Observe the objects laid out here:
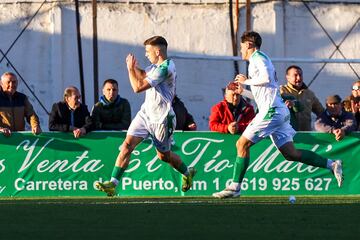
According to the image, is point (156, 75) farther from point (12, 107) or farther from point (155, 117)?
point (12, 107)

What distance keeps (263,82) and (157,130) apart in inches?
53.8

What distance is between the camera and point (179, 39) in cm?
2230

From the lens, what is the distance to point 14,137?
16.0 meters

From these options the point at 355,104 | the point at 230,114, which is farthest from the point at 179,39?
the point at 230,114

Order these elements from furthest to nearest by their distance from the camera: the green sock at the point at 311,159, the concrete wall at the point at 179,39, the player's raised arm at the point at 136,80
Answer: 1. the concrete wall at the point at 179,39
2. the green sock at the point at 311,159
3. the player's raised arm at the point at 136,80

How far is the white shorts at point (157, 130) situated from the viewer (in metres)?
13.8

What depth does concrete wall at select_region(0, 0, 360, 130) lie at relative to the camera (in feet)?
72.4

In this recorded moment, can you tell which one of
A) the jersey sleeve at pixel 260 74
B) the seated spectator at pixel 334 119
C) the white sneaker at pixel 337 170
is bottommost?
the white sneaker at pixel 337 170

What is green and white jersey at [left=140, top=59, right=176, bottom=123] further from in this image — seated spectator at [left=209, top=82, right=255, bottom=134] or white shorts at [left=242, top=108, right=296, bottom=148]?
seated spectator at [left=209, top=82, right=255, bottom=134]

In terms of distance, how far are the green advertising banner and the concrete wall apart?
587 centimetres

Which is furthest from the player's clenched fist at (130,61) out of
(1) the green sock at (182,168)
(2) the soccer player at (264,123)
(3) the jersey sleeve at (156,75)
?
(1) the green sock at (182,168)
